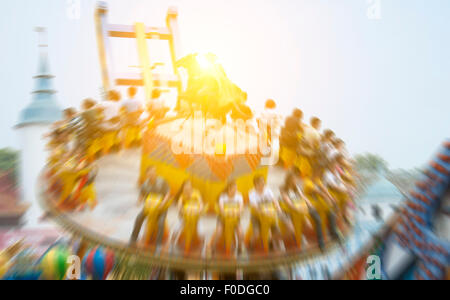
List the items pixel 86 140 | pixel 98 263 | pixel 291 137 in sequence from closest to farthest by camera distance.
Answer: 1. pixel 98 263
2. pixel 86 140
3. pixel 291 137

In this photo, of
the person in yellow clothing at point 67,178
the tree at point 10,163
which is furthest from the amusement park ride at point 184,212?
the tree at point 10,163

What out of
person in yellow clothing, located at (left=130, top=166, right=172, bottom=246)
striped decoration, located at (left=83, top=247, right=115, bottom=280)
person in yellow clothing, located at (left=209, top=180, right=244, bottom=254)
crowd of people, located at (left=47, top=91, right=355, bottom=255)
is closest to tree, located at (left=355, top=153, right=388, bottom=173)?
crowd of people, located at (left=47, top=91, right=355, bottom=255)

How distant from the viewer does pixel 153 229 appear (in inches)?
83.4

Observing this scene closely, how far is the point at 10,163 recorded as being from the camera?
7.25 ft

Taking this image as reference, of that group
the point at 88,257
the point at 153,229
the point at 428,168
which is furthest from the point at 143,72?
the point at 428,168

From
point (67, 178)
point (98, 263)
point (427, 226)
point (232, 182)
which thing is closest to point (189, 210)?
point (232, 182)

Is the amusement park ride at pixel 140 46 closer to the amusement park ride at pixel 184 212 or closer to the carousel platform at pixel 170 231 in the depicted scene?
the amusement park ride at pixel 184 212

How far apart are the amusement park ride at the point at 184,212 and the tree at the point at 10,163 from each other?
0.65 ft

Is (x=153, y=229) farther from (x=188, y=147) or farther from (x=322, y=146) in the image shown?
(x=322, y=146)

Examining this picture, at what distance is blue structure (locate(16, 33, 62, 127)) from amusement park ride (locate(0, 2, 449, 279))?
0.62ft

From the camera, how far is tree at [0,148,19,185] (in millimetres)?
2199

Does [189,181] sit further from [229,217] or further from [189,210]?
[229,217]

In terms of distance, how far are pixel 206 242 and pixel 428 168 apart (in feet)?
4.09

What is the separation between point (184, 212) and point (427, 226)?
4.23 ft
